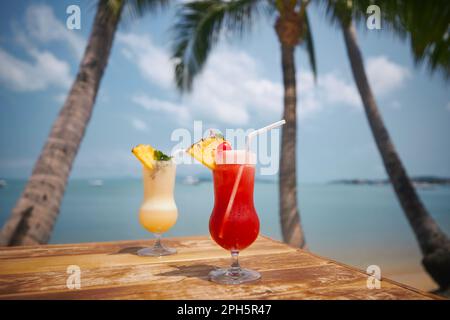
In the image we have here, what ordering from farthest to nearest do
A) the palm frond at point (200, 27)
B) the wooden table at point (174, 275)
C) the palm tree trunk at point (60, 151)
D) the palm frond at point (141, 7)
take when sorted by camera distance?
1. the palm frond at point (200, 27)
2. the palm frond at point (141, 7)
3. the palm tree trunk at point (60, 151)
4. the wooden table at point (174, 275)

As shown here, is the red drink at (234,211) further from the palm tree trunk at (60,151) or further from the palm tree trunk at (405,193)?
the palm tree trunk at (405,193)

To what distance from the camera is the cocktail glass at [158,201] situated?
1651mm

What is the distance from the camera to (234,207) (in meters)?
1.33

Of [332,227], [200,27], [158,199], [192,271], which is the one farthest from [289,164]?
[332,227]

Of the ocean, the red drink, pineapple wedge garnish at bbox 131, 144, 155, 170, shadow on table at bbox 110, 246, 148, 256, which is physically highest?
pineapple wedge garnish at bbox 131, 144, 155, 170

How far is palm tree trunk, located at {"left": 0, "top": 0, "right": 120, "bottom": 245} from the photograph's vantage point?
3.22 meters

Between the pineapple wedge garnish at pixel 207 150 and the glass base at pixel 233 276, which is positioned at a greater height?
the pineapple wedge garnish at pixel 207 150

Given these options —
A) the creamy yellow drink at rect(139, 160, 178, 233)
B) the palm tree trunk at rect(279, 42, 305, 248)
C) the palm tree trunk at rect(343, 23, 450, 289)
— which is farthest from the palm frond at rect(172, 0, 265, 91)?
the creamy yellow drink at rect(139, 160, 178, 233)

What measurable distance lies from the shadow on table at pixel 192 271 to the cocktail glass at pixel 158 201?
0.99 ft

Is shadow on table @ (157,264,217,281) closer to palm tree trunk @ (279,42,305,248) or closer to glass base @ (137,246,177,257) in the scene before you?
glass base @ (137,246,177,257)

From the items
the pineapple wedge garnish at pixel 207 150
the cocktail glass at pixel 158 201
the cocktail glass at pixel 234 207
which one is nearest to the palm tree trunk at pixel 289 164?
the cocktail glass at pixel 158 201

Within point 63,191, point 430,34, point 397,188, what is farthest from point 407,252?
point 63,191

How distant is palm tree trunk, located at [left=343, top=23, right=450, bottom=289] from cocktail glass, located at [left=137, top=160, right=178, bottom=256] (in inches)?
198
